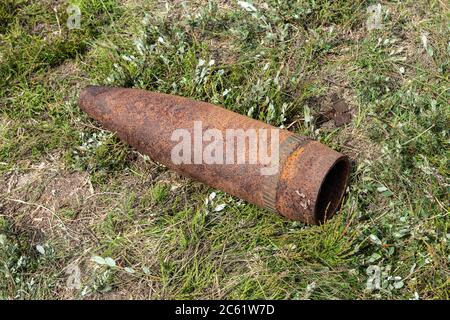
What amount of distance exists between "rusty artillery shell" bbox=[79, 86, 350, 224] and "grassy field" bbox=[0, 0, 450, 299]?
151 millimetres

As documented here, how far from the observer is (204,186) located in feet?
13.1

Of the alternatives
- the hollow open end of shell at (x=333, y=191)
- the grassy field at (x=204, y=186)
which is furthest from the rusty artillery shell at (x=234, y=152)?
the grassy field at (x=204, y=186)

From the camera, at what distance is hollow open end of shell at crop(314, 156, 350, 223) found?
3725 millimetres

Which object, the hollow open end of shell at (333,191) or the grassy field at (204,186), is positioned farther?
the hollow open end of shell at (333,191)

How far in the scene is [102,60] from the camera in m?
4.76

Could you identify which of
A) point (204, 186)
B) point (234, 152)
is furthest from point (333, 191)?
point (204, 186)

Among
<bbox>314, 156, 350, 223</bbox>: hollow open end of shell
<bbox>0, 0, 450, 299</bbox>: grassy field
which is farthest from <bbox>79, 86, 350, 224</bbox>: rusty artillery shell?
<bbox>0, 0, 450, 299</bbox>: grassy field

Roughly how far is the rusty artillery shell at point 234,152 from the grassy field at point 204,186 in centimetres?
15

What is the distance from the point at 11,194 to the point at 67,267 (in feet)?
2.64

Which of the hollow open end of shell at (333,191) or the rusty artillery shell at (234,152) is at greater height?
the rusty artillery shell at (234,152)

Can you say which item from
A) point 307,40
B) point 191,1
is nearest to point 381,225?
point 307,40

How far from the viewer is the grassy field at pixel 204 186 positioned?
11.7 feet

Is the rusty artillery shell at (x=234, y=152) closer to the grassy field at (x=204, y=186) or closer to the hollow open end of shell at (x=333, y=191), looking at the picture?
the hollow open end of shell at (x=333, y=191)

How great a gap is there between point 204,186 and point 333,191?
2.79ft
